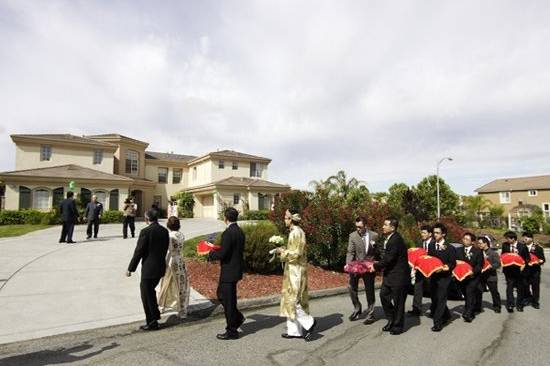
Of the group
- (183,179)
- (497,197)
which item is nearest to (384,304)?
(183,179)

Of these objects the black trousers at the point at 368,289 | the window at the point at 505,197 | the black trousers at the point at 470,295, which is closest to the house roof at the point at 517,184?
the window at the point at 505,197

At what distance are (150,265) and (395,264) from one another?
160 inches

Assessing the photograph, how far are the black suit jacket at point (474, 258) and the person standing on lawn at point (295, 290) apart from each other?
11.6 ft

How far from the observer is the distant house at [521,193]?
147 feet

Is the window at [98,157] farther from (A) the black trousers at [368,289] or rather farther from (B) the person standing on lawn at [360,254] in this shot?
(A) the black trousers at [368,289]

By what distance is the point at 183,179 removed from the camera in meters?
39.8

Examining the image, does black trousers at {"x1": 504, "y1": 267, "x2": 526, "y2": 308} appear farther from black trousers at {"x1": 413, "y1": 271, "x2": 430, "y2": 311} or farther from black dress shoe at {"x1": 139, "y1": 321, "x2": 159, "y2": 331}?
black dress shoe at {"x1": 139, "y1": 321, "x2": 159, "y2": 331}

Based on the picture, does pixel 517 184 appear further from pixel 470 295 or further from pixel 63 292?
pixel 63 292

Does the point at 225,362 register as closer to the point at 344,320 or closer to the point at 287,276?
the point at 287,276

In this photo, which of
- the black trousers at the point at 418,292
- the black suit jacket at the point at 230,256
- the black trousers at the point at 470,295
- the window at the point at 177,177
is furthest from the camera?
the window at the point at 177,177

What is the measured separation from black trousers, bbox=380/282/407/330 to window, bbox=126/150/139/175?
33.2 m

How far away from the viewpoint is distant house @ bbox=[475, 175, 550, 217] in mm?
44938

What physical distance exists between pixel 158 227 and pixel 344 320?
12.6 feet

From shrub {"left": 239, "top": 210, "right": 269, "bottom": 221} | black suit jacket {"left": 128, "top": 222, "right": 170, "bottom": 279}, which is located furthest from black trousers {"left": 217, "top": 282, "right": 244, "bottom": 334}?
shrub {"left": 239, "top": 210, "right": 269, "bottom": 221}
